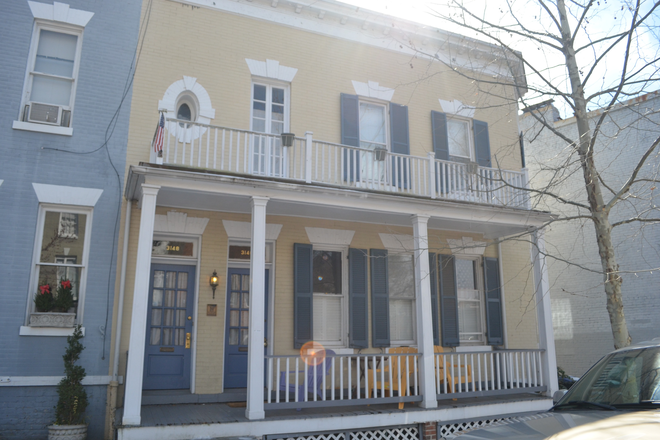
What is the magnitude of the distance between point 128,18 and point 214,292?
17.3ft

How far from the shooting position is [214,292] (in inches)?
372

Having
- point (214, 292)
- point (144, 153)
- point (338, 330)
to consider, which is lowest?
point (338, 330)

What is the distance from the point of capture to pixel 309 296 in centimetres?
995

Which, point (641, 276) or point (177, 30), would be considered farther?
point (641, 276)

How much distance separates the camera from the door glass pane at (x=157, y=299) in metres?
9.31

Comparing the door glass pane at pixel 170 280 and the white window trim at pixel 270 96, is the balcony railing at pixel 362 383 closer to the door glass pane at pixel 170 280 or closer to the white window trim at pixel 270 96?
the door glass pane at pixel 170 280

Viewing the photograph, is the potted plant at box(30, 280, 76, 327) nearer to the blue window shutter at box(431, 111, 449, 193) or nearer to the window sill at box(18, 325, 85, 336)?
the window sill at box(18, 325, 85, 336)

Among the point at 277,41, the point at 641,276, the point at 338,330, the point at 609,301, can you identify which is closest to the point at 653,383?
the point at 609,301

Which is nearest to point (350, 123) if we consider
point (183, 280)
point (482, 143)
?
point (482, 143)

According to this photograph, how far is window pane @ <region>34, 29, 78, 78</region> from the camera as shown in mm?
9133

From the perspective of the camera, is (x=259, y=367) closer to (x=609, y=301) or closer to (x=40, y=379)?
(x=40, y=379)

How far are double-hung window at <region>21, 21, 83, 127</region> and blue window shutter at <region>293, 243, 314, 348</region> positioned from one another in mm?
4685

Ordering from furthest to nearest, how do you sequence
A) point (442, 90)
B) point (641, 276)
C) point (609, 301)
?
point (641, 276) < point (442, 90) < point (609, 301)

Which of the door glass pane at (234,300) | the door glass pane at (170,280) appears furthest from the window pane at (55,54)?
the door glass pane at (234,300)
